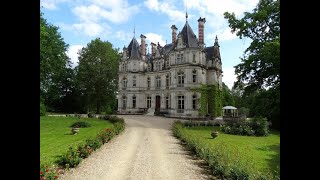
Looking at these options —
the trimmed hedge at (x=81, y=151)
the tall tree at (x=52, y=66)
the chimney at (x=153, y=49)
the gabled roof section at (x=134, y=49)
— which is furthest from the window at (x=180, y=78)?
the trimmed hedge at (x=81, y=151)

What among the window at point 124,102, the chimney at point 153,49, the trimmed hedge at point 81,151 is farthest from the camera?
the chimney at point 153,49

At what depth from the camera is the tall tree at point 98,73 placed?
47156mm

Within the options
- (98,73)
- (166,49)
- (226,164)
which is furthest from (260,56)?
(98,73)

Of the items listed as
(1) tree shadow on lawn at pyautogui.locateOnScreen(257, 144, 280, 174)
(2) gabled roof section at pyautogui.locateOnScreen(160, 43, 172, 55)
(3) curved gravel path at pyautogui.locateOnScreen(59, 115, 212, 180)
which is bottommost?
(1) tree shadow on lawn at pyautogui.locateOnScreen(257, 144, 280, 174)

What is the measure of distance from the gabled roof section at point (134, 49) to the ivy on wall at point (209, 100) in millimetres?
15122

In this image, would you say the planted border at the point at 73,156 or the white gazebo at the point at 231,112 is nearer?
the planted border at the point at 73,156

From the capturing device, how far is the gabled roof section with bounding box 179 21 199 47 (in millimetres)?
38219

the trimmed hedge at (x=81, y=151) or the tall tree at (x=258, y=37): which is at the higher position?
the tall tree at (x=258, y=37)

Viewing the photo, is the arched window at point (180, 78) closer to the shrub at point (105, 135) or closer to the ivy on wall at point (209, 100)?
the ivy on wall at point (209, 100)

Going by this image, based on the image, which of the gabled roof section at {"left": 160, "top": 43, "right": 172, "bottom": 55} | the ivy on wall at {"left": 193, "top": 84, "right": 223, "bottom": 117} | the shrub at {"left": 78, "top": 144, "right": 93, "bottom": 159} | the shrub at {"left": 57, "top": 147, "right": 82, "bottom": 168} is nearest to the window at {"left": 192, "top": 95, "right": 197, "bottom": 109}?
the ivy on wall at {"left": 193, "top": 84, "right": 223, "bottom": 117}

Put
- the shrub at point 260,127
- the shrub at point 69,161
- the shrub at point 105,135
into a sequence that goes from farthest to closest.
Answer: the shrub at point 260,127, the shrub at point 105,135, the shrub at point 69,161

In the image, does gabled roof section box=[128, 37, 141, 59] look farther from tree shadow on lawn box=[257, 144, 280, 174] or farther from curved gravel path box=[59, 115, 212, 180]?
tree shadow on lawn box=[257, 144, 280, 174]
